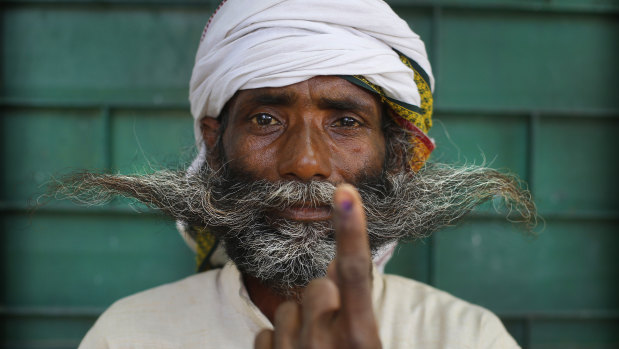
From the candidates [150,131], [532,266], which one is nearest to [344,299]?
[150,131]

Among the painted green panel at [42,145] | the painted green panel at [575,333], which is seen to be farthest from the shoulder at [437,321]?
the painted green panel at [42,145]

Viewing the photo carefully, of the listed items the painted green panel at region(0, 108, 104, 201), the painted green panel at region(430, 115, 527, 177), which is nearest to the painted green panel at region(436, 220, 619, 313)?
the painted green panel at region(430, 115, 527, 177)

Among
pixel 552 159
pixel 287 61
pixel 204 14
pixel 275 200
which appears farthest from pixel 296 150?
pixel 552 159

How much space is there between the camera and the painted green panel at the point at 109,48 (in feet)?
10.3

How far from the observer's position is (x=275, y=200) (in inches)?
61.2

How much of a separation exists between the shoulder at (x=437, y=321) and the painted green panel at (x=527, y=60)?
5.39 ft

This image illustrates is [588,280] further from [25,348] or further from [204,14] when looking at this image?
[25,348]

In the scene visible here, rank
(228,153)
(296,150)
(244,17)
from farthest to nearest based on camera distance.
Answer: (228,153), (244,17), (296,150)

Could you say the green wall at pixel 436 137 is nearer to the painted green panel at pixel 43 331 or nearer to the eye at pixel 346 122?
the painted green panel at pixel 43 331

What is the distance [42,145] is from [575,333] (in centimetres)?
350

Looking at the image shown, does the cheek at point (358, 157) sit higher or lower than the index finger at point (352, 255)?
higher

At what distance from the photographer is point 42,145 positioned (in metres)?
3.21

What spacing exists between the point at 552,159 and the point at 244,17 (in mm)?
2341

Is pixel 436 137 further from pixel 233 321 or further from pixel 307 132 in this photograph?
pixel 233 321
